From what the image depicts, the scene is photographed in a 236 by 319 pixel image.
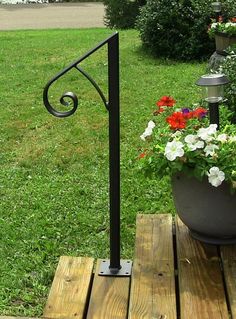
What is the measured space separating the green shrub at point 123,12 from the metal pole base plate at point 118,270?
35.5 ft

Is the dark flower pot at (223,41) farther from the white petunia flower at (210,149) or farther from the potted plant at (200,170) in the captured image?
the white petunia flower at (210,149)

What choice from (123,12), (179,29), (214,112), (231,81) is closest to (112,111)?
(214,112)

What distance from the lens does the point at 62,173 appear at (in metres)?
4.48

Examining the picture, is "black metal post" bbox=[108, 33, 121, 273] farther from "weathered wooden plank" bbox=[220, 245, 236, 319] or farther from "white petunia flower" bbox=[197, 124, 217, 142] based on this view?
"weathered wooden plank" bbox=[220, 245, 236, 319]

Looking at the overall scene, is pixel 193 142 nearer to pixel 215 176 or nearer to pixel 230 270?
pixel 215 176

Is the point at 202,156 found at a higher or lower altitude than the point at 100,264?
higher

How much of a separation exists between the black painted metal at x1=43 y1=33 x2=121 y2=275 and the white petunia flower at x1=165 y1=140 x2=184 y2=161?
0.23 m

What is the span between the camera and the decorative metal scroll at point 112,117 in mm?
2475

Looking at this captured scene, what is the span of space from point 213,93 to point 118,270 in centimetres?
94

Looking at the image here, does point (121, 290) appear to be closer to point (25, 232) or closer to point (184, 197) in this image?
point (184, 197)

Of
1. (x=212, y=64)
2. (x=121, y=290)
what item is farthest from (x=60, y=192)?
(x=212, y=64)

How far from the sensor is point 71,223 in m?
3.62

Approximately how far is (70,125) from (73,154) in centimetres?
79

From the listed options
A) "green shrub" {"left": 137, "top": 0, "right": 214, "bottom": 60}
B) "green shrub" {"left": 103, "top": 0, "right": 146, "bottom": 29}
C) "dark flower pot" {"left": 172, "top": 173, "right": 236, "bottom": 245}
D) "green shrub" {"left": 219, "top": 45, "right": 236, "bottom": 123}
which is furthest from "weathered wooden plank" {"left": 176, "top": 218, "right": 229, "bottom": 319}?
"green shrub" {"left": 103, "top": 0, "right": 146, "bottom": 29}
